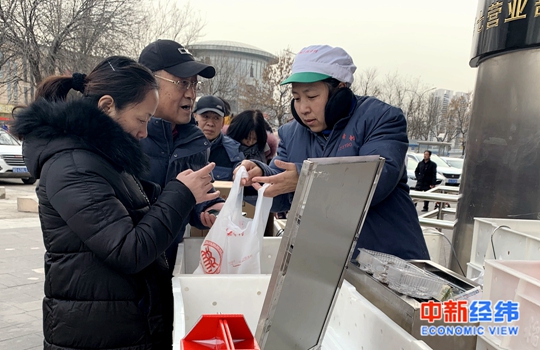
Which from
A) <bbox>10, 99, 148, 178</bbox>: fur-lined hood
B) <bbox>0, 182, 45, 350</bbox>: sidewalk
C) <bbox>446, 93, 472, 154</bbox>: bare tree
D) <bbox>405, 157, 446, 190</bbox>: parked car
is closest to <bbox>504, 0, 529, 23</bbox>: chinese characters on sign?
<bbox>10, 99, 148, 178</bbox>: fur-lined hood

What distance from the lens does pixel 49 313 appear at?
150 cm

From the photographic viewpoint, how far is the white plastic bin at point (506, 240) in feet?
6.61

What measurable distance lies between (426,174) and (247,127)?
32.8 feet

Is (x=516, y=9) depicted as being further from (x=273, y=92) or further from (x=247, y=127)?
(x=273, y=92)

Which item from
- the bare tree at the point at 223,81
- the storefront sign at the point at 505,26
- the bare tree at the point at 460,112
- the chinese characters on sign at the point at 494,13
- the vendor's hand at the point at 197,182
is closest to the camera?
the vendor's hand at the point at 197,182

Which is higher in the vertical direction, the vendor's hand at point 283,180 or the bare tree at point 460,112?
the bare tree at point 460,112

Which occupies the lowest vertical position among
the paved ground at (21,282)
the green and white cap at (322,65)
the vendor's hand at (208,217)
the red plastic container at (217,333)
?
the paved ground at (21,282)

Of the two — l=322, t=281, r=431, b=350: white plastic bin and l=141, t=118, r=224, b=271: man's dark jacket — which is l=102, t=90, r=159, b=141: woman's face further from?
l=322, t=281, r=431, b=350: white plastic bin

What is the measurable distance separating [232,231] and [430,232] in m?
1.79

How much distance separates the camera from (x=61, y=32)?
12.6 m

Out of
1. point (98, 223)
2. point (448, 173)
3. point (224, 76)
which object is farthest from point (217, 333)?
point (224, 76)

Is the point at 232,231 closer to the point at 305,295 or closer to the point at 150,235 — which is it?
the point at 150,235

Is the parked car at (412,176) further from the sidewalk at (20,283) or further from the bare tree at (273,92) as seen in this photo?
the sidewalk at (20,283)

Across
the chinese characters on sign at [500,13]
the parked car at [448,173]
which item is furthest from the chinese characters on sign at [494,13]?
the parked car at [448,173]
